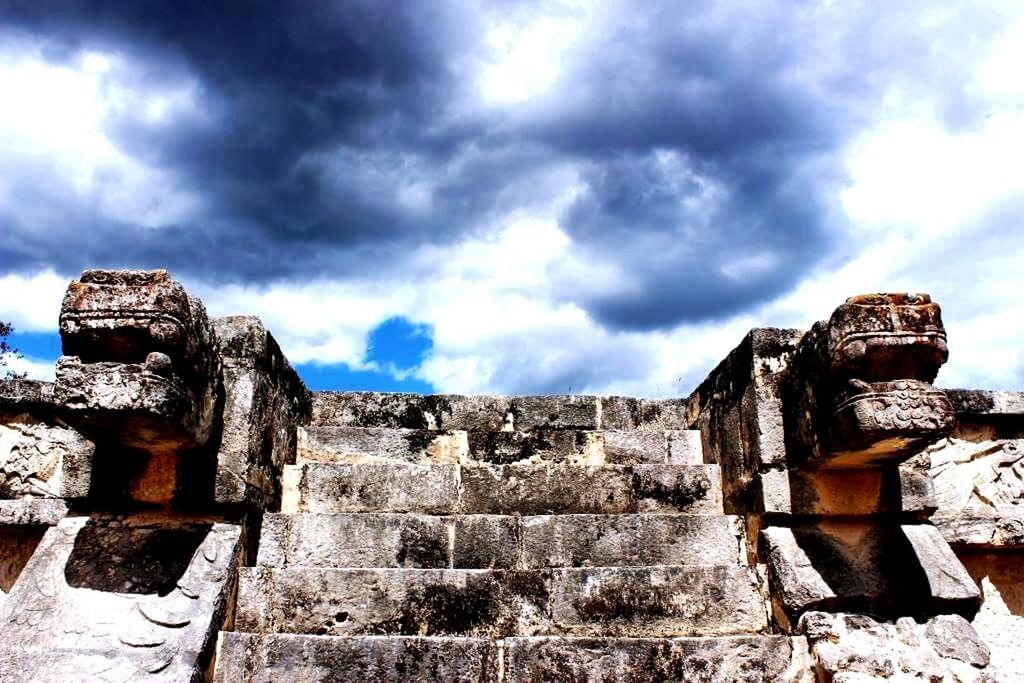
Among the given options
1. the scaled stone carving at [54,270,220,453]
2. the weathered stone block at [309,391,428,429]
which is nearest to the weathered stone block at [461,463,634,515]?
the weathered stone block at [309,391,428,429]

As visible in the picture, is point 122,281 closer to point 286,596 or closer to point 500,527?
point 286,596

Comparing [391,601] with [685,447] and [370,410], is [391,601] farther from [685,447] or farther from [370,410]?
[685,447]

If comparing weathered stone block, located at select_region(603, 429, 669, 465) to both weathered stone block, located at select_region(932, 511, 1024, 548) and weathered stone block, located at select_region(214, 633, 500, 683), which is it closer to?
weathered stone block, located at select_region(932, 511, 1024, 548)

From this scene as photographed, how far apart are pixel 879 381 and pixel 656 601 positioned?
1626 millimetres

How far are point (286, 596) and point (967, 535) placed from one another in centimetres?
423

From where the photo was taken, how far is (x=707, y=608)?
14.2 ft

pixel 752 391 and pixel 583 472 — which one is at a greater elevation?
pixel 752 391

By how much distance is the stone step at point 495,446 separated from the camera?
17.6 feet

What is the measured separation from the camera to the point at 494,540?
15.4ft

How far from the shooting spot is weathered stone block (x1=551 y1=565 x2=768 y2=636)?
13.9 feet

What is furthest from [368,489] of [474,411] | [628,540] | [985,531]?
[985,531]

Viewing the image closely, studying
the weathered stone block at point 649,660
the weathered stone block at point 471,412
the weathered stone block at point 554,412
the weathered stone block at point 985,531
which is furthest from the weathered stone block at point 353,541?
the weathered stone block at point 985,531

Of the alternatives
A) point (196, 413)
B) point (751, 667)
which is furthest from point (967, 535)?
point (196, 413)

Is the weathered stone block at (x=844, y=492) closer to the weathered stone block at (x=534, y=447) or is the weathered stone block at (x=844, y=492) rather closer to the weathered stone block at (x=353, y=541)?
the weathered stone block at (x=534, y=447)
